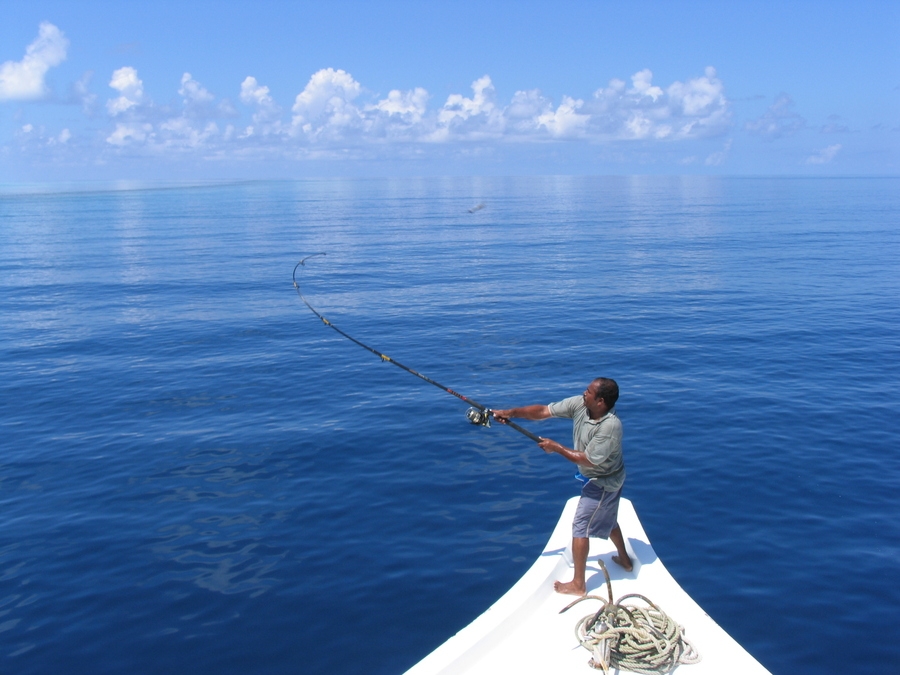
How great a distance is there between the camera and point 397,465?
14.6 m

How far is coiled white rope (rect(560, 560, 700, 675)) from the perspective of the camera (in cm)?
767

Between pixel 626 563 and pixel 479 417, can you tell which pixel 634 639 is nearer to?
pixel 626 563

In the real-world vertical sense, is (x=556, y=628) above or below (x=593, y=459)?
below

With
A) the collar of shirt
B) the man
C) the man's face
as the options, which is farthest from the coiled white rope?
the man's face

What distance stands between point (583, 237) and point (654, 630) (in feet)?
176

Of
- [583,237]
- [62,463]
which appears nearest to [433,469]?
[62,463]

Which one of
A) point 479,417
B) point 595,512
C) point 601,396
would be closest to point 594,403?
point 601,396

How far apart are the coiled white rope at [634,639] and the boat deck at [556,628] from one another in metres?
0.14

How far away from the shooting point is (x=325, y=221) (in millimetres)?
82188

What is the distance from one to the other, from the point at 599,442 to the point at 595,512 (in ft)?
3.23

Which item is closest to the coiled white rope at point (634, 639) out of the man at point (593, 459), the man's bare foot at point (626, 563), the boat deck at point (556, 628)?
the boat deck at point (556, 628)

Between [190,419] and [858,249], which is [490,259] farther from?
[190,419]

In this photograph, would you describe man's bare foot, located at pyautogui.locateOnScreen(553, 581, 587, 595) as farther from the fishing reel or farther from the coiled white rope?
the fishing reel

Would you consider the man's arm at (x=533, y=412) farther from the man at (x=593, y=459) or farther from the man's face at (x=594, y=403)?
the man's face at (x=594, y=403)
